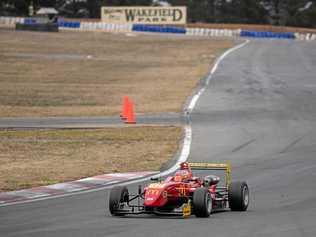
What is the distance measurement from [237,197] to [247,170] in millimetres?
5712

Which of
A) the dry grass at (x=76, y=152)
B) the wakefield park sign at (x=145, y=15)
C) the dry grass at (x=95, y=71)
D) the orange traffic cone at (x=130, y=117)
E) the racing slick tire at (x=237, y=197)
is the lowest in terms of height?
the wakefield park sign at (x=145, y=15)

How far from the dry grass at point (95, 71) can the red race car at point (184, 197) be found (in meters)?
19.4

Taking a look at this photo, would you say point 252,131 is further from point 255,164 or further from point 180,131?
point 255,164

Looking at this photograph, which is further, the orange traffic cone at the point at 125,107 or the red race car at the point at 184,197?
the orange traffic cone at the point at 125,107

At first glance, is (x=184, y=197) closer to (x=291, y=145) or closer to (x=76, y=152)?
(x=76, y=152)

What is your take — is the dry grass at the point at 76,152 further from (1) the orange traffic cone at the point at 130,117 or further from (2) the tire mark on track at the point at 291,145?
(2) the tire mark on track at the point at 291,145

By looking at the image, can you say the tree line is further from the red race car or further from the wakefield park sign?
the red race car

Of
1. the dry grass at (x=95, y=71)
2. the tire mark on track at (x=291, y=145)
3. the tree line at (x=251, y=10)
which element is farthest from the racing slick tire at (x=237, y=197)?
the tree line at (x=251, y=10)

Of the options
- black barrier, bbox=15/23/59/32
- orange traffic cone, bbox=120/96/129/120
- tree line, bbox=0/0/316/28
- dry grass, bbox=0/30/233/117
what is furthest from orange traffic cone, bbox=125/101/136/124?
tree line, bbox=0/0/316/28

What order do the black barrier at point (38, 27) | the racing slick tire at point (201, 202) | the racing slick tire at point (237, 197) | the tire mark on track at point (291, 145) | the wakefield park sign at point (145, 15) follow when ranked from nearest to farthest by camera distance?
the racing slick tire at point (201, 202) → the racing slick tire at point (237, 197) → the tire mark on track at point (291, 145) → the black barrier at point (38, 27) → the wakefield park sign at point (145, 15)

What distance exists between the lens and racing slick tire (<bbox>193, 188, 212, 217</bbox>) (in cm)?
1302

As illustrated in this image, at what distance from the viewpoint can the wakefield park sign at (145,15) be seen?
105 meters

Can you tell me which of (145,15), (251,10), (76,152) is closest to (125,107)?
(76,152)

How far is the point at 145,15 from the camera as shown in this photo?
10600cm
